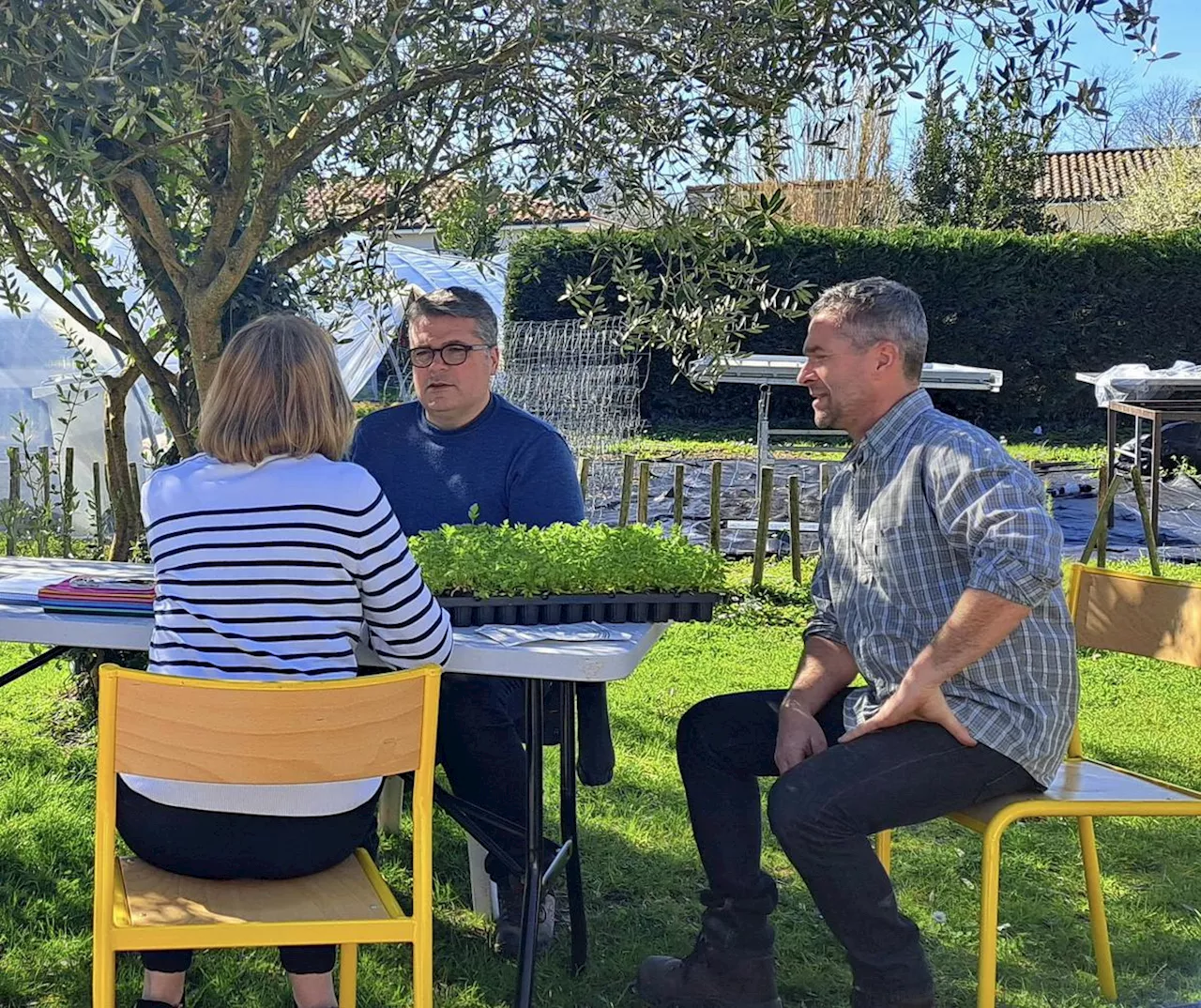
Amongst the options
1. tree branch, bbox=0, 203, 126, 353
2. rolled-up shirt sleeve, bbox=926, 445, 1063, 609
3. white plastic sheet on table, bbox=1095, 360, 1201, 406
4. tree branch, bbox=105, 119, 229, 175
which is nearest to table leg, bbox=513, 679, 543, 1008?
rolled-up shirt sleeve, bbox=926, 445, 1063, 609

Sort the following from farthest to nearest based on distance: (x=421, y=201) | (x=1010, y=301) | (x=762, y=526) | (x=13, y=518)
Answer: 1. (x=1010, y=301)
2. (x=762, y=526)
3. (x=13, y=518)
4. (x=421, y=201)

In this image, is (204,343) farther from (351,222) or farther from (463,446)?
(463,446)

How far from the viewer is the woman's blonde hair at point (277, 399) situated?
2.34 m

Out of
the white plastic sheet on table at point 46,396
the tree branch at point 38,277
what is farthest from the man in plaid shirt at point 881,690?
the white plastic sheet on table at point 46,396

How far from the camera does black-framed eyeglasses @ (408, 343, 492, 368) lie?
11.7 feet

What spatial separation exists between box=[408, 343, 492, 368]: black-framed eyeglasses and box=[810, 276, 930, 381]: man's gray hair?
115 cm

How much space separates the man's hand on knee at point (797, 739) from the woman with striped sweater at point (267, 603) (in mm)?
813

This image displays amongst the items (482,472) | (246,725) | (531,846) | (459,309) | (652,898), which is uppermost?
(459,309)

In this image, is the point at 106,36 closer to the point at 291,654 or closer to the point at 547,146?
the point at 291,654

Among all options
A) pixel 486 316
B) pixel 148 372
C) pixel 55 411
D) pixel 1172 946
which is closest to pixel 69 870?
pixel 148 372

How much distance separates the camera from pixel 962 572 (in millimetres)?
2566

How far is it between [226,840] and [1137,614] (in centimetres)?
207

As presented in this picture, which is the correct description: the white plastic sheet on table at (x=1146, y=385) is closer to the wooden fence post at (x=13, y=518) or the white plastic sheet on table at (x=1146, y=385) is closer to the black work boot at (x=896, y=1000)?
the wooden fence post at (x=13, y=518)

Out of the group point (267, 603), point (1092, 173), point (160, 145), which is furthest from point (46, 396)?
point (1092, 173)
